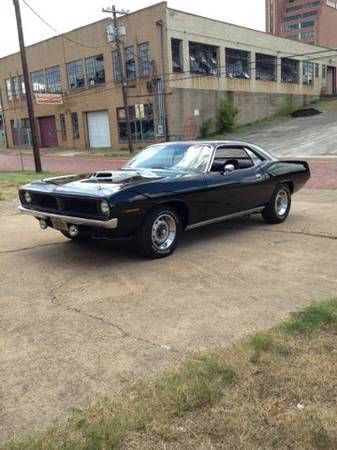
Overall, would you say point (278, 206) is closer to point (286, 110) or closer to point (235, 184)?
point (235, 184)

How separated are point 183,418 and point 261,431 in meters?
0.43

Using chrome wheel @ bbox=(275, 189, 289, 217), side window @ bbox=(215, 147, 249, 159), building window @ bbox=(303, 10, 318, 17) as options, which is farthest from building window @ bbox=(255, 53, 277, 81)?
building window @ bbox=(303, 10, 318, 17)

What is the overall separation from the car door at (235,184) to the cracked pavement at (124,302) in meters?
0.46

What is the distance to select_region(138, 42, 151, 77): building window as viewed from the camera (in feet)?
116

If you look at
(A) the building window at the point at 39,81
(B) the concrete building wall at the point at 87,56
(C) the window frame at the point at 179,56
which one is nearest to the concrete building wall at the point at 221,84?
(C) the window frame at the point at 179,56

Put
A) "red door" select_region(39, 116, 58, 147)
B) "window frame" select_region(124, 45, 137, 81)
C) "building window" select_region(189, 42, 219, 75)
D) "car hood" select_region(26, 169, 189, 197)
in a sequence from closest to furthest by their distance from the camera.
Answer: "car hood" select_region(26, 169, 189, 197)
"window frame" select_region(124, 45, 137, 81)
"building window" select_region(189, 42, 219, 75)
"red door" select_region(39, 116, 58, 147)

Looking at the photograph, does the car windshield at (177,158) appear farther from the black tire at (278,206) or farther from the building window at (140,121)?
the building window at (140,121)

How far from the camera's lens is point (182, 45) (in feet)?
117

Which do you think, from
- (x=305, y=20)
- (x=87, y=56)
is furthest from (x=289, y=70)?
(x=305, y=20)

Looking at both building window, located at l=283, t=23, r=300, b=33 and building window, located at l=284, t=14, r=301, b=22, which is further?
building window, located at l=283, t=23, r=300, b=33

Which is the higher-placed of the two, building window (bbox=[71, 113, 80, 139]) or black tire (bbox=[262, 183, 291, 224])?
building window (bbox=[71, 113, 80, 139])

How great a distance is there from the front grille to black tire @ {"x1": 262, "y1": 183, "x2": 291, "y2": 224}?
334 centimetres

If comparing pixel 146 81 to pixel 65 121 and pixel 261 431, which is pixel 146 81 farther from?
pixel 261 431

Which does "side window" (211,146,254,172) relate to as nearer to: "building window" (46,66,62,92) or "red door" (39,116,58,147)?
"building window" (46,66,62,92)
